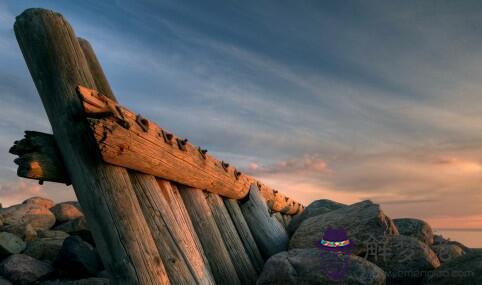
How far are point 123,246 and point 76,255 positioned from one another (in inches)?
193

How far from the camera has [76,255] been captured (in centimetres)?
765

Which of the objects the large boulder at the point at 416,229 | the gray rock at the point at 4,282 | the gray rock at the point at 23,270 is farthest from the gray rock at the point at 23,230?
the large boulder at the point at 416,229

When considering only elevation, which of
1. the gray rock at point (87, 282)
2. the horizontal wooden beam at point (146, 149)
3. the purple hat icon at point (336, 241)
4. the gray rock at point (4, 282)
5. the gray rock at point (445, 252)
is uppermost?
the horizontal wooden beam at point (146, 149)

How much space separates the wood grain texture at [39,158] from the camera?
11.8ft

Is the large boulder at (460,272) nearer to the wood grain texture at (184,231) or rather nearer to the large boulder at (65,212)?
the wood grain texture at (184,231)

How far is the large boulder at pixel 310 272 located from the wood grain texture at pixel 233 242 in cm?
61

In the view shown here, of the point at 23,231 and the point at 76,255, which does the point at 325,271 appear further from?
the point at 23,231

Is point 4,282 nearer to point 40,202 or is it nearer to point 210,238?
point 210,238

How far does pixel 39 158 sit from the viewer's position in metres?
3.67

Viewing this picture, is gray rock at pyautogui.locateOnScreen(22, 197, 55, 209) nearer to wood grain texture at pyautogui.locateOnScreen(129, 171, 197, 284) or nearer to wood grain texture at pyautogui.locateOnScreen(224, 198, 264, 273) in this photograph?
wood grain texture at pyautogui.locateOnScreen(224, 198, 264, 273)

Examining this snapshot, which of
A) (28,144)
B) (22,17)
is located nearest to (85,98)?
(28,144)

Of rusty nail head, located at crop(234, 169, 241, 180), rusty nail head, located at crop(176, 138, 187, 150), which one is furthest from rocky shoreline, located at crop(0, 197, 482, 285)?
rusty nail head, located at crop(176, 138, 187, 150)

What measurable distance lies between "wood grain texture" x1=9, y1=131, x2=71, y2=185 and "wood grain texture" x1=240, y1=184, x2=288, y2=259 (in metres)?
3.59

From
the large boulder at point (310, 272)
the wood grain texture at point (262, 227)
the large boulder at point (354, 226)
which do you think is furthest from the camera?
the wood grain texture at point (262, 227)
